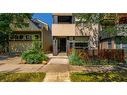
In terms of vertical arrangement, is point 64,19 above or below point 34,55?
above

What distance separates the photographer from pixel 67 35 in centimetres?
2355

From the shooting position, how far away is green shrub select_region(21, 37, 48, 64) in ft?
57.3

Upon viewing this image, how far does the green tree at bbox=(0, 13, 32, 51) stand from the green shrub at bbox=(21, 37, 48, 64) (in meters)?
1.29

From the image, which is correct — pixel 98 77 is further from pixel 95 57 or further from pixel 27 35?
pixel 27 35

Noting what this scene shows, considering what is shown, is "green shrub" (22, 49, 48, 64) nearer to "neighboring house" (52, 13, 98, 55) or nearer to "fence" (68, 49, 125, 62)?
"fence" (68, 49, 125, 62)

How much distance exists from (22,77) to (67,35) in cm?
1183

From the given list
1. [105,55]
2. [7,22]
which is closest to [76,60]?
[105,55]

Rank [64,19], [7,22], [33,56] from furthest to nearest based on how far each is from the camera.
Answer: [64,19] → [7,22] → [33,56]

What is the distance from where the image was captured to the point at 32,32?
24.1 m

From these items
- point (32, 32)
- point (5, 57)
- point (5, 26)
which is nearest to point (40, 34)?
point (32, 32)

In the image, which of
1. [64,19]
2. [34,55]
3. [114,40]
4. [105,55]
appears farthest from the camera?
[64,19]
